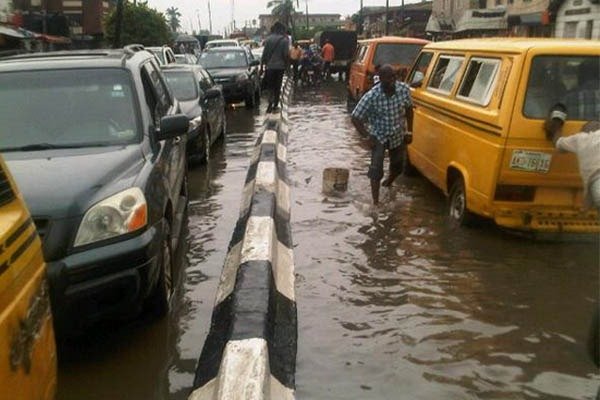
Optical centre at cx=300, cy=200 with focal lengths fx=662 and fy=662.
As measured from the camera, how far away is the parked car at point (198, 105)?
9.79 metres

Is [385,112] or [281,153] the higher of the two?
[385,112]

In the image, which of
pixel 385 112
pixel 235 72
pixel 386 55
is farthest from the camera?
pixel 235 72

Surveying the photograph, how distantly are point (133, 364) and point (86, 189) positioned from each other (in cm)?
111

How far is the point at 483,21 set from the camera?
37.7 m

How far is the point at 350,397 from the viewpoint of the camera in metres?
3.64

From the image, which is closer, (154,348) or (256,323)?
(256,323)

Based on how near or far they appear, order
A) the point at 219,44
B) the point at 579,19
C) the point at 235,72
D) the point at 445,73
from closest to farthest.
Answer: the point at 445,73 < the point at 235,72 < the point at 219,44 < the point at 579,19

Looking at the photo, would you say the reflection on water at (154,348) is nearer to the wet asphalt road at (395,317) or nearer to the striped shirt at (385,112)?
the wet asphalt road at (395,317)

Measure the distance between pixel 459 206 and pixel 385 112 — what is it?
147 cm

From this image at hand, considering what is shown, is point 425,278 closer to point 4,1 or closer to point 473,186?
point 473,186

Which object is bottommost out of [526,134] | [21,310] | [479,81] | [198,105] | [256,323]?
[256,323]

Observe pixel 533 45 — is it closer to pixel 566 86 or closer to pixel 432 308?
pixel 566 86

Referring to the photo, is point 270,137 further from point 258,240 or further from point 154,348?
point 154,348

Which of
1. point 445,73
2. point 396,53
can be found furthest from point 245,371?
point 396,53
